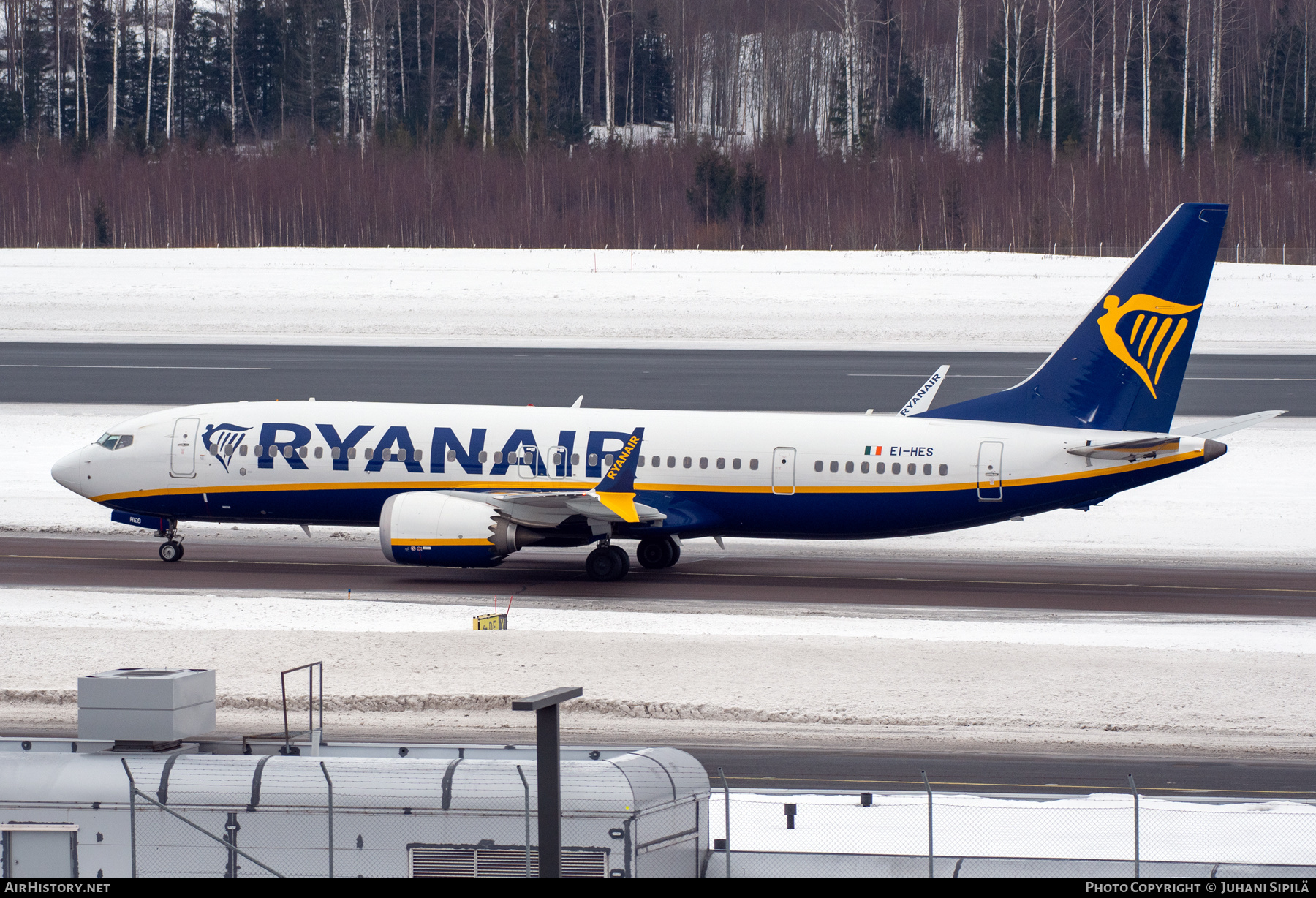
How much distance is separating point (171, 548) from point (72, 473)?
320cm

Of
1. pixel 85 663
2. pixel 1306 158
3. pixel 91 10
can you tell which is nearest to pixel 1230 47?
pixel 1306 158

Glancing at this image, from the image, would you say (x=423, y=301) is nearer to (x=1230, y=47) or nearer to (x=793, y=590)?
(x=793, y=590)

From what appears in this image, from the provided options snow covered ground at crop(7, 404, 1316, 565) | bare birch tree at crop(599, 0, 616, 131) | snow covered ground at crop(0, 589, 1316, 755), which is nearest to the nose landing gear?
snow covered ground at crop(7, 404, 1316, 565)

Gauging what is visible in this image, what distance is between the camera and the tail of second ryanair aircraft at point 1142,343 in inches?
1331

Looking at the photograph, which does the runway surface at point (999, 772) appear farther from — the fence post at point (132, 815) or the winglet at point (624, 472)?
the winglet at point (624, 472)

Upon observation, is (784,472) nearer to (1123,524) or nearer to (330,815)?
(1123,524)

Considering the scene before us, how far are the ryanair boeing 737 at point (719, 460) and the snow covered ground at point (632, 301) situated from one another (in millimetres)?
33593

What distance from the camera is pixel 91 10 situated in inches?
5037

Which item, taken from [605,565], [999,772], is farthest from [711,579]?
[999,772]

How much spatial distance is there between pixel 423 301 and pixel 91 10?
7025cm

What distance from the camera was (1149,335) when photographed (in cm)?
3403

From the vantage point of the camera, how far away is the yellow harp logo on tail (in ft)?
111

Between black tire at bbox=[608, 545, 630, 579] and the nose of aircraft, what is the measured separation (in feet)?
43.6

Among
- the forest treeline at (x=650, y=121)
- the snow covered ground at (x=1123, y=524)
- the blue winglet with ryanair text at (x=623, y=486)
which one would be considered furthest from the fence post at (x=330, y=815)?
the forest treeline at (x=650, y=121)
